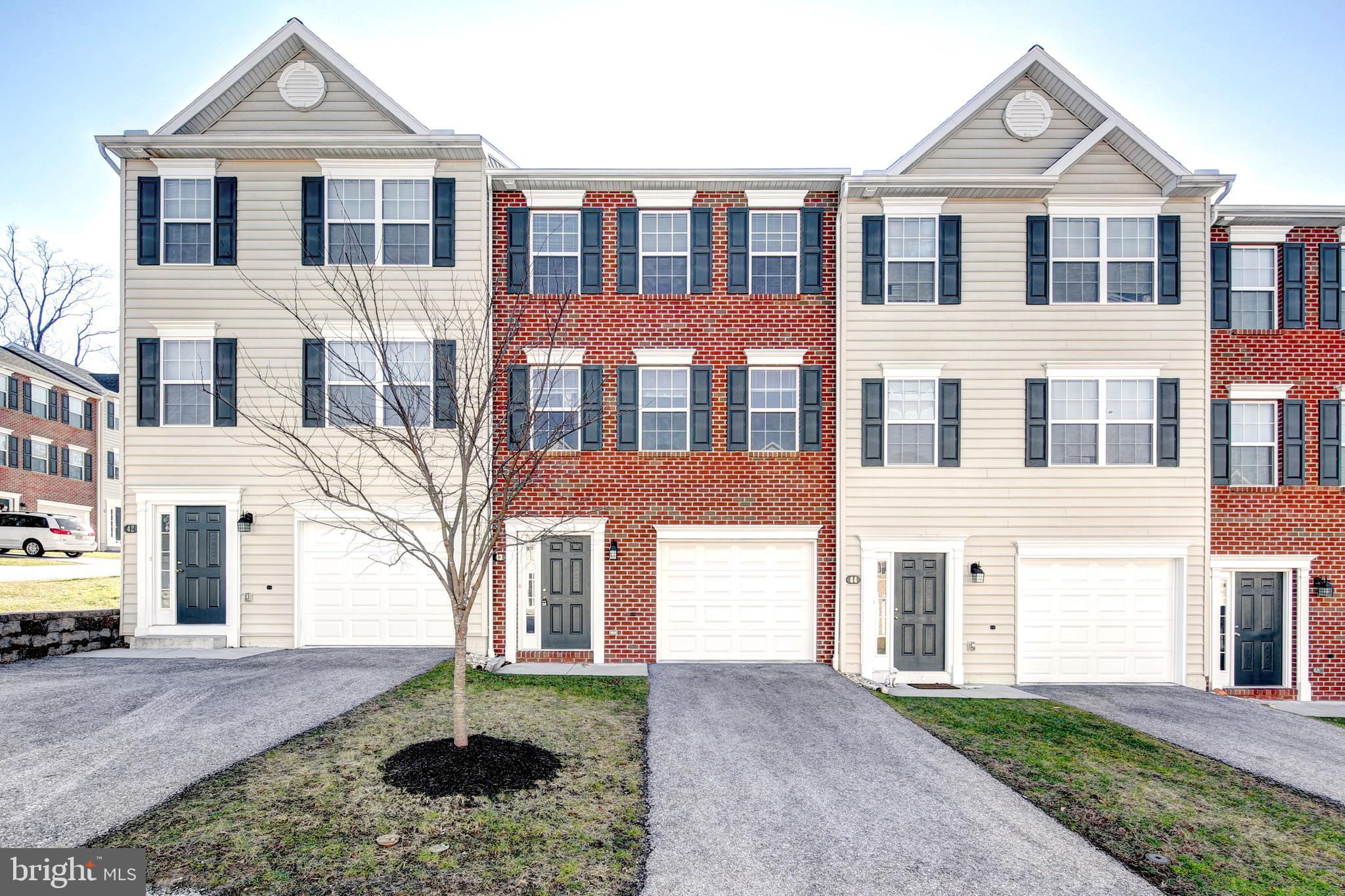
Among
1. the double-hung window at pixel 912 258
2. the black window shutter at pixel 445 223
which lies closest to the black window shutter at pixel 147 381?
the black window shutter at pixel 445 223

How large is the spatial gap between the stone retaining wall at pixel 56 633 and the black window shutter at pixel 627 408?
32.5 feet

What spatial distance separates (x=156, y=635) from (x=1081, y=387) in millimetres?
17575

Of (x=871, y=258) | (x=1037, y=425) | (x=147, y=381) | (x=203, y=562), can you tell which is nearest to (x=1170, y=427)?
(x=1037, y=425)

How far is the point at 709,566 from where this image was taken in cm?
1209

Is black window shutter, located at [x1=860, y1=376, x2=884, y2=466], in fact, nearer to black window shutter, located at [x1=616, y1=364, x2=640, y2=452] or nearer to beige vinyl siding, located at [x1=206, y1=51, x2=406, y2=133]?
black window shutter, located at [x1=616, y1=364, x2=640, y2=452]

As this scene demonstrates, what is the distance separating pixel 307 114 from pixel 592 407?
766 centimetres

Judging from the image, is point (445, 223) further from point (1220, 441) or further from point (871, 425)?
point (1220, 441)

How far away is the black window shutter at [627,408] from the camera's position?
475 inches

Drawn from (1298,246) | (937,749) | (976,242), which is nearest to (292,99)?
(976,242)

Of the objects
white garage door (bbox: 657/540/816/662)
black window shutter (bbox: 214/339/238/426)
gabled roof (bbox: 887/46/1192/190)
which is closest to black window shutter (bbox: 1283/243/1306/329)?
gabled roof (bbox: 887/46/1192/190)

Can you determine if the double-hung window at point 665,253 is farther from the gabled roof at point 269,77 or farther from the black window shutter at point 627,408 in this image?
the gabled roof at point 269,77

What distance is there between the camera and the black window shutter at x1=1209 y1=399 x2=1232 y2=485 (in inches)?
466

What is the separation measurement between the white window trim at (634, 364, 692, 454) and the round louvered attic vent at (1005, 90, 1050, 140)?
7.47 m

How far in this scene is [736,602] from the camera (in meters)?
12.1
